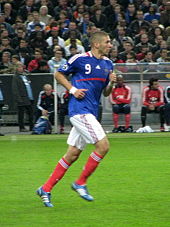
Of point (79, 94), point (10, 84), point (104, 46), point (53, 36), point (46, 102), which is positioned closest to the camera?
point (79, 94)

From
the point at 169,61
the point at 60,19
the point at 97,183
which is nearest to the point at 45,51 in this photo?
the point at 60,19

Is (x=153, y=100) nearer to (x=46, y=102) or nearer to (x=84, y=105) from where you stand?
(x=46, y=102)

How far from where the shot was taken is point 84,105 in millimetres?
9625

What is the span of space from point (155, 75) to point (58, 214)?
13243 millimetres

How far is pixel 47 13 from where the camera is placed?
2592cm

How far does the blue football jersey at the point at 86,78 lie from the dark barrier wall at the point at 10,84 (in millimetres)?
12452

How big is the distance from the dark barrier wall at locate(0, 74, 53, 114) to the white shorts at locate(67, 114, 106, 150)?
12.6m

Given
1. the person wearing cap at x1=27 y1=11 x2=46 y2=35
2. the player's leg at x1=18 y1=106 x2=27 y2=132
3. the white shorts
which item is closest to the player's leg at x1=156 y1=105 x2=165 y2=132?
the player's leg at x1=18 y1=106 x2=27 y2=132

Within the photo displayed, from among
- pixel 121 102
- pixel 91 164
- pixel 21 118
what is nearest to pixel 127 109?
pixel 121 102

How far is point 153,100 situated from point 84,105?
11.8m

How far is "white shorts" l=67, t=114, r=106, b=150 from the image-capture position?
945cm

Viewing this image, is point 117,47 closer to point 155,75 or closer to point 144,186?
point 155,75

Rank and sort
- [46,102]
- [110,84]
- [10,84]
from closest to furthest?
1. [110,84]
2. [46,102]
3. [10,84]

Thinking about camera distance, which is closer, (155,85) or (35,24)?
(155,85)
